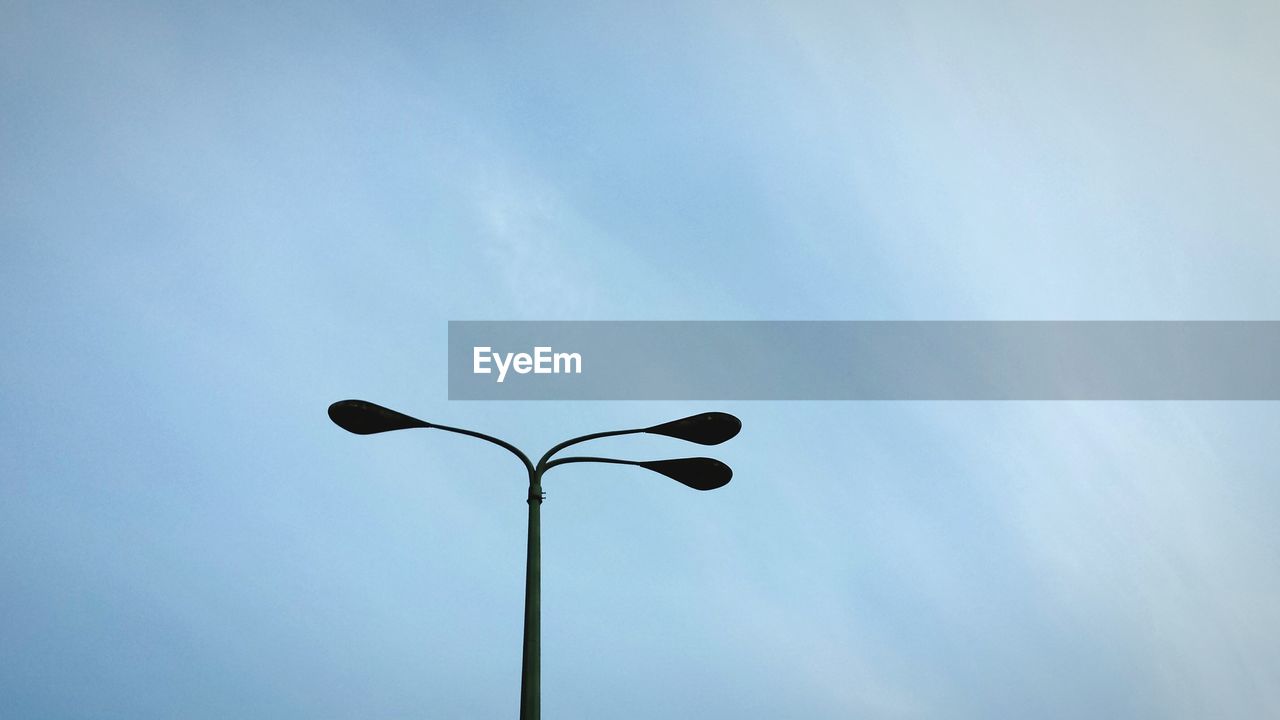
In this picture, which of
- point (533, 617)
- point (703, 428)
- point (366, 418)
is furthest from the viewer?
point (703, 428)

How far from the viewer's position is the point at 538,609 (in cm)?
1087

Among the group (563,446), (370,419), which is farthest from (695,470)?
(370,419)

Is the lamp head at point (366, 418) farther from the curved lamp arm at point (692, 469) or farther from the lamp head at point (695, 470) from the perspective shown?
the lamp head at point (695, 470)

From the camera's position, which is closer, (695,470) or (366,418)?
(366,418)

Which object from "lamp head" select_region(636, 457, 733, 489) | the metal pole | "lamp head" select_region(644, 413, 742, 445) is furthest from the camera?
"lamp head" select_region(636, 457, 733, 489)

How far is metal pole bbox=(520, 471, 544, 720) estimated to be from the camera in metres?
10.2

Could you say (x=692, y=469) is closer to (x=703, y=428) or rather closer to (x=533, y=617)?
(x=703, y=428)

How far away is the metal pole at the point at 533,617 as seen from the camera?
10.2 metres

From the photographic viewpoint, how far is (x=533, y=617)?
422 inches

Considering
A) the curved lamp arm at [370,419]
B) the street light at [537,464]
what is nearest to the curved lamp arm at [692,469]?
the street light at [537,464]

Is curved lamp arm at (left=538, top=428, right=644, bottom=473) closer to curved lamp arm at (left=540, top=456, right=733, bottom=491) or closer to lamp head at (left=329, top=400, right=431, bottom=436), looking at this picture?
curved lamp arm at (left=540, top=456, right=733, bottom=491)

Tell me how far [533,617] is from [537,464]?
194cm

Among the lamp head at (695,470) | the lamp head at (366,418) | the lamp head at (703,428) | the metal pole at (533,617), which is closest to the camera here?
the metal pole at (533,617)

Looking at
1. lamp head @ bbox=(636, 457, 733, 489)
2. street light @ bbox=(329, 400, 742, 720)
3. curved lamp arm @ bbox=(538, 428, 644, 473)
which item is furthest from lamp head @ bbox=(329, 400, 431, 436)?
lamp head @ bbox=(636, 457, 733, 489)
